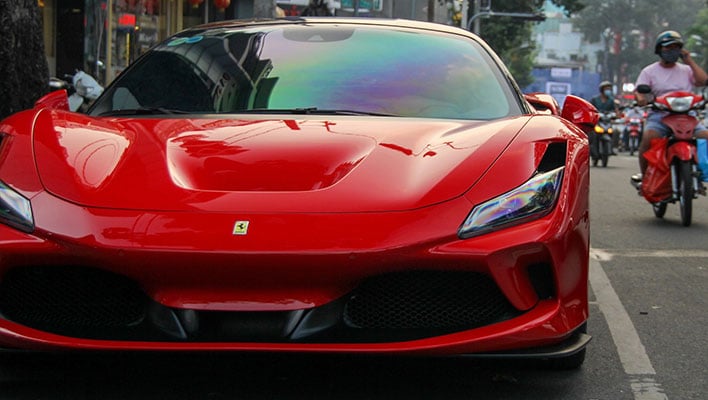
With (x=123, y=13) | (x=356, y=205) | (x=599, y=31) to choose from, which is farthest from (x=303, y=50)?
(x=599, y=31)

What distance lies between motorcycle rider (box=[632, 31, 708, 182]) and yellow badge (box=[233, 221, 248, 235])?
6.81 meters

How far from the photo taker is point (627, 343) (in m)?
4.39

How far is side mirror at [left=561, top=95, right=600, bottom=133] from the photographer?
457 centimetres

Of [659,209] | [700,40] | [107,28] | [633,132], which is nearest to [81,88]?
[659,209]

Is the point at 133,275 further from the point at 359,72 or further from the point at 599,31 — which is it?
the point at 599,31

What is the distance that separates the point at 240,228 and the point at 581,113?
1972 millimetres

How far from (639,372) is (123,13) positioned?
1656 centimetres

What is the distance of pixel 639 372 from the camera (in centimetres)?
389

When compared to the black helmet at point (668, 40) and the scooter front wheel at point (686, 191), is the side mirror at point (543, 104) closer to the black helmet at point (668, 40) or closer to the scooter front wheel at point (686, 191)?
the scooter front wheel at point (686, 191)

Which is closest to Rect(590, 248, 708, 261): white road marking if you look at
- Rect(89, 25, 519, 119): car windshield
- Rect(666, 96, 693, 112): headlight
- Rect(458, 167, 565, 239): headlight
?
Rect(666, 96, 693, 112): headlight

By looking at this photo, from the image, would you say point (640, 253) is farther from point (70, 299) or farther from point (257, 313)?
point (70, 299)

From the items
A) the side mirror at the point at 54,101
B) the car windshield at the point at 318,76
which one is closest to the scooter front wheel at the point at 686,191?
the car windshield at the point at 318,76

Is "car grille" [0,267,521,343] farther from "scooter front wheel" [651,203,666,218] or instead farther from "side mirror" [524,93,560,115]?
"scooter front wheel" [651,203,666,218]

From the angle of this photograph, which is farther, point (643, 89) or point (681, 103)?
point (643, 89)
